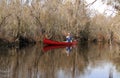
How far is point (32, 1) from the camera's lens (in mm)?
48062

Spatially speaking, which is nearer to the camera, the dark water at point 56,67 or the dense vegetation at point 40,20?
the dark water at point 56,67

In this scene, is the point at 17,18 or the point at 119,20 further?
the point at 17,18

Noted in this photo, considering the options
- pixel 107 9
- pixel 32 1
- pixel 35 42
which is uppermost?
pixel 32 1

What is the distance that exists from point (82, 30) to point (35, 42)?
14.1 m

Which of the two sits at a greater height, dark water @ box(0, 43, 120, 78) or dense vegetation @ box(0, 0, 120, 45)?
dense vegetation @ box(0, 0, 120, 45)

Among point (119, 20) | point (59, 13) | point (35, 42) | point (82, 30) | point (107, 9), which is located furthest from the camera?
point (82, 30)

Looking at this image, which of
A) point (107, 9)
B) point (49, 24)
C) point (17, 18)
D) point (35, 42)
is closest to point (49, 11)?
point (49, 24)

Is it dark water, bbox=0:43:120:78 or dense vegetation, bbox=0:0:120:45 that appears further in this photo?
dense vegetation, bbox=0:0:120:45

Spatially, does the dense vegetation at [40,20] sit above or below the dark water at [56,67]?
above

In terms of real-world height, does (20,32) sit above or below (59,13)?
below

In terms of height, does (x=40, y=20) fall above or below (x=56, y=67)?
above

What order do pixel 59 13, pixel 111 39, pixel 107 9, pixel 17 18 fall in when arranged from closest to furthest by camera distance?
1. pixel 107 9
2. pixel 17 18
3. pixel 59 13
4. pixel 111 39

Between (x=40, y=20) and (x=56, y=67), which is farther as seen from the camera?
(x=40, y=20)

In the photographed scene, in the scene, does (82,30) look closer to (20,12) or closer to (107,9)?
(20,12)
